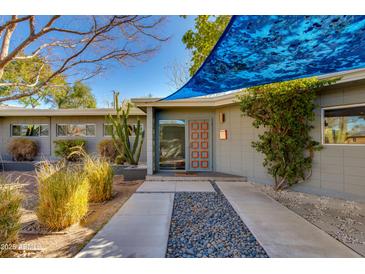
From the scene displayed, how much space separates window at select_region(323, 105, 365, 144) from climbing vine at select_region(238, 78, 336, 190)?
0.38 metres

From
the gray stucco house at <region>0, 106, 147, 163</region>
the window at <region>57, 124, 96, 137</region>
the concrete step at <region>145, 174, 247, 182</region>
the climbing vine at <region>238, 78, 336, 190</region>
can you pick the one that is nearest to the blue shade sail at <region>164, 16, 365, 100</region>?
the climbing vine at <region>238, 78, 336, 190</region>

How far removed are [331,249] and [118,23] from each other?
6.33 metres

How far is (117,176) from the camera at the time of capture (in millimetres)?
7188

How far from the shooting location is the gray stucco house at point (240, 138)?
13.8 feet

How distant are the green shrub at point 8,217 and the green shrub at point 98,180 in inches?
64.0

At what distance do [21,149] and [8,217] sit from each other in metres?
9.55

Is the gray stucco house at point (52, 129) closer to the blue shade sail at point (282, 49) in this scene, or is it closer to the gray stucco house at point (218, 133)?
the gray stucco house at point (218, 133)

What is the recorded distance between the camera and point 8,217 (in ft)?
7.73

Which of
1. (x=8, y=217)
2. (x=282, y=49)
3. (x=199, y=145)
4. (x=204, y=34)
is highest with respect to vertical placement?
(x=204, y=34)

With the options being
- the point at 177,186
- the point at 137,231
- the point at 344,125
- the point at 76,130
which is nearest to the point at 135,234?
the point at 137,231

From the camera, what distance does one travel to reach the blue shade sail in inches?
76.2

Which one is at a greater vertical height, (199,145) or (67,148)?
(199,145)

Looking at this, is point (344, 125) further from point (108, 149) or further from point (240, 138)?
point (108, 149)
